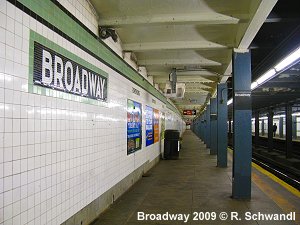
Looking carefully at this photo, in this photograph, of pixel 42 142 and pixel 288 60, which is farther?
pixel 288 60

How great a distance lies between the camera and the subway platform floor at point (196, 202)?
16.2 feet

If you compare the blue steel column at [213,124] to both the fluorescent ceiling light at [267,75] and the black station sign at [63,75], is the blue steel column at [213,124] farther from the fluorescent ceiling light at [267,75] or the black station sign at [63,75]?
the black station sign at [63,75]

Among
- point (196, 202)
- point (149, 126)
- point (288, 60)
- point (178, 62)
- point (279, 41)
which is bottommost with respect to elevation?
point (196, 202)

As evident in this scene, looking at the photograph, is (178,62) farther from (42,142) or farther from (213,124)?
(213,124)

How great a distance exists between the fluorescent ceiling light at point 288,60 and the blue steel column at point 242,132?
88 centimetres

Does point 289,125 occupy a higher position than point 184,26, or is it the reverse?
point 184,26

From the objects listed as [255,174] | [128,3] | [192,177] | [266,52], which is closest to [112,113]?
[128,3]

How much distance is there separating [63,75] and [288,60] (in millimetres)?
5130

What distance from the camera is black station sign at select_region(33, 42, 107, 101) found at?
10.2ft

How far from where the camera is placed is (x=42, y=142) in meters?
3.15

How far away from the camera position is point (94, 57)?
4766 mm

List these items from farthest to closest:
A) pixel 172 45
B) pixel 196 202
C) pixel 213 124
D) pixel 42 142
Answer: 1. pixel 213 124
2. pixel 172 45
3. pixel 196 202
4. pixel 42 142

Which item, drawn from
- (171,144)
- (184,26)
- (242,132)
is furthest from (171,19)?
(171,144)

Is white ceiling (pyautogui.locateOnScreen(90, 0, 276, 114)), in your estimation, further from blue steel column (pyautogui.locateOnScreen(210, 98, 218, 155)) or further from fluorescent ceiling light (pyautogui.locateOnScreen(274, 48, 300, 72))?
blue steel column (pyautogui.locateOnScreen(210, 98, 218, 155))
